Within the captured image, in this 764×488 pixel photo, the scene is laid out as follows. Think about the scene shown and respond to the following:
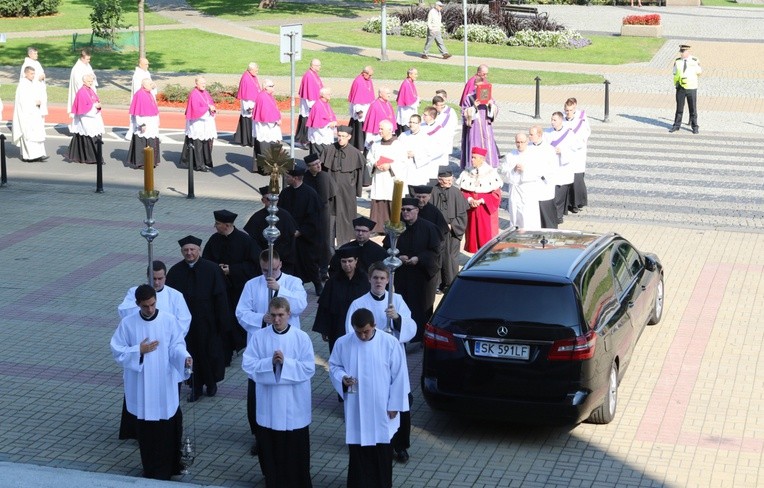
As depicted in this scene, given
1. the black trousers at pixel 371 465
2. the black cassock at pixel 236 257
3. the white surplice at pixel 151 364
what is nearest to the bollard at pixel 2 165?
the black cassock at pixel 236 257

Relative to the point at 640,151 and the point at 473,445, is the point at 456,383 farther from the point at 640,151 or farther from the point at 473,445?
the point at 640,151

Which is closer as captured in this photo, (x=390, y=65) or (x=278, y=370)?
(x=278, y=370)

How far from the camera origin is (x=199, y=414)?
38.9 ft

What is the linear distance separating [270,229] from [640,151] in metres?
16.8

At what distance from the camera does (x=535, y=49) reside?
42719 millimetres

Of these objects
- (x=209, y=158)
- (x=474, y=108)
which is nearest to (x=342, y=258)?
(x=474, y=108)

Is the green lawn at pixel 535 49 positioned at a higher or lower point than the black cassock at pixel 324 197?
higher

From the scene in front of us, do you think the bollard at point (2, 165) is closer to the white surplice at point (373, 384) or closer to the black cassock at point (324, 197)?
the black cassock at point (324, 197)

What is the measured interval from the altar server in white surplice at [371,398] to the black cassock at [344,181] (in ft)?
25.6

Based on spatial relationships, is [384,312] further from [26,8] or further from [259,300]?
[26,8]

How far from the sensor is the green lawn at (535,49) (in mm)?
40938

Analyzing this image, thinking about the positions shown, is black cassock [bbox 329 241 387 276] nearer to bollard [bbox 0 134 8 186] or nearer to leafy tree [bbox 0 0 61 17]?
bollard [bbox 0 134 8 186]

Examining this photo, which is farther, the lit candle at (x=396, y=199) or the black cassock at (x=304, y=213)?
the black cassock at (x=304, y=213)

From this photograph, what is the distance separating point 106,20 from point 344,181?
25.4m
